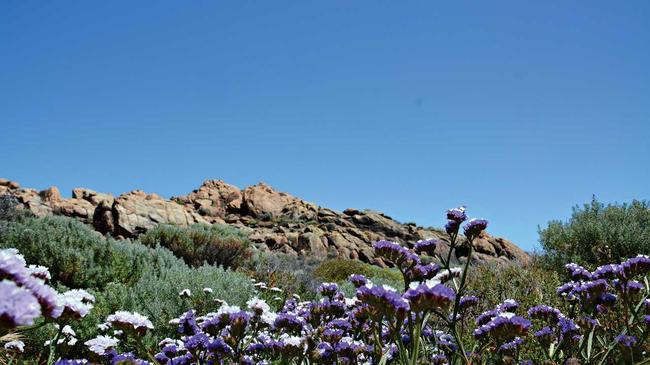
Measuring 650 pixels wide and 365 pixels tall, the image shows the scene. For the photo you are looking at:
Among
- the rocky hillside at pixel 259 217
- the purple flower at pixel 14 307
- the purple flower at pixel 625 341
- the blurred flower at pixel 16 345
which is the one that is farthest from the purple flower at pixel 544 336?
the rocky hillside at pixel 259 217

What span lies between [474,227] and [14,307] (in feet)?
9.68

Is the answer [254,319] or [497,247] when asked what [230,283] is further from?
[497,247]

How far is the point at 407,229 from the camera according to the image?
40250 mm

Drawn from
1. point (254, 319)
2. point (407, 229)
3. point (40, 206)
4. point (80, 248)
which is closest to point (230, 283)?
point (80, 248)

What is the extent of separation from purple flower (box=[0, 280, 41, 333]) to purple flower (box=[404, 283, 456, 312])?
1.43m

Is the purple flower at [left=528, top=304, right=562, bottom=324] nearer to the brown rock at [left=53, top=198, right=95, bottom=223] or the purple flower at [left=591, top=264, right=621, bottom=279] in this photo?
the purple flower at [left=591, top=264, right=621, bottom=279]

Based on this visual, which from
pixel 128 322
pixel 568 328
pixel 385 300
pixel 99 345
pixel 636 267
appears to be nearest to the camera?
pixel 385 300

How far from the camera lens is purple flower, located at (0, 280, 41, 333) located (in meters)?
0.96

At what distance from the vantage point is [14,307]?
977 mm

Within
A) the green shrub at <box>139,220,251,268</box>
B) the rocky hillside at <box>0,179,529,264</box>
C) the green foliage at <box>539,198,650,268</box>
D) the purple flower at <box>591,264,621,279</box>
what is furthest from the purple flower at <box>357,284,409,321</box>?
the rocky hillside at <box>0,179,529,264</box>

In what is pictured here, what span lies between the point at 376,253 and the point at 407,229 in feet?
124

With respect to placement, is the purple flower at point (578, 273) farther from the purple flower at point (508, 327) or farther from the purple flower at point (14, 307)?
the purple flower at point (14, 307)

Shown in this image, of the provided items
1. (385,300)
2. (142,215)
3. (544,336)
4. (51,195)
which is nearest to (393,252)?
(385,300)

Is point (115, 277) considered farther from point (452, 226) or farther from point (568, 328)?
point (568, 328)
